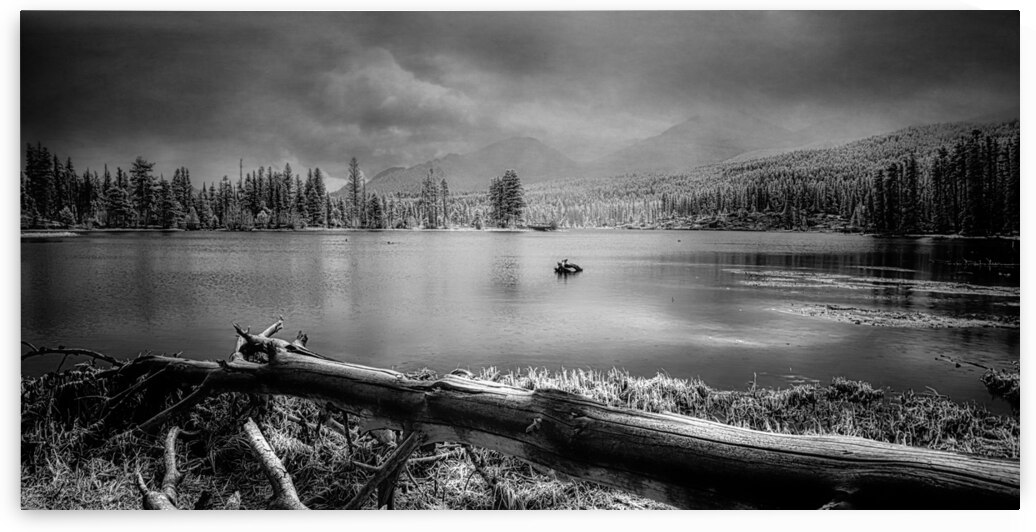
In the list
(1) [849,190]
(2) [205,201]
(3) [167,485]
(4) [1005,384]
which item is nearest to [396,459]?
(3) [167,485]

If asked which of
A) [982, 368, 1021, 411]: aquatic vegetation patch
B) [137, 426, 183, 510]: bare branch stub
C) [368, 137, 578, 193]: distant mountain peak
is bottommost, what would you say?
[137, 426, 183, 510]: bare branch stub

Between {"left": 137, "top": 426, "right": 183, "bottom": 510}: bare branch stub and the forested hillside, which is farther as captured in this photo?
the forested hillside

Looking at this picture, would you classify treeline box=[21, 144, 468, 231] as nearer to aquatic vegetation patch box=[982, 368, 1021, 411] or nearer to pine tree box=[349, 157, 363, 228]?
pine tree box=[349, 157, 363, 228]

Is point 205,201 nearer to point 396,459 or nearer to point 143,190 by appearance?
point 143,190

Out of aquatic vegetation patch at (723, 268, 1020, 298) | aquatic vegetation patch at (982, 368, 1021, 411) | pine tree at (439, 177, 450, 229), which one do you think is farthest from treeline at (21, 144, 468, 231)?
aquatic vegetation patch at (982, 368, 1021, 411)

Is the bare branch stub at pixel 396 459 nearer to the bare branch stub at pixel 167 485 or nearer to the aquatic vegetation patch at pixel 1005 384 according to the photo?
the bare branch stub at pixel 167 485
